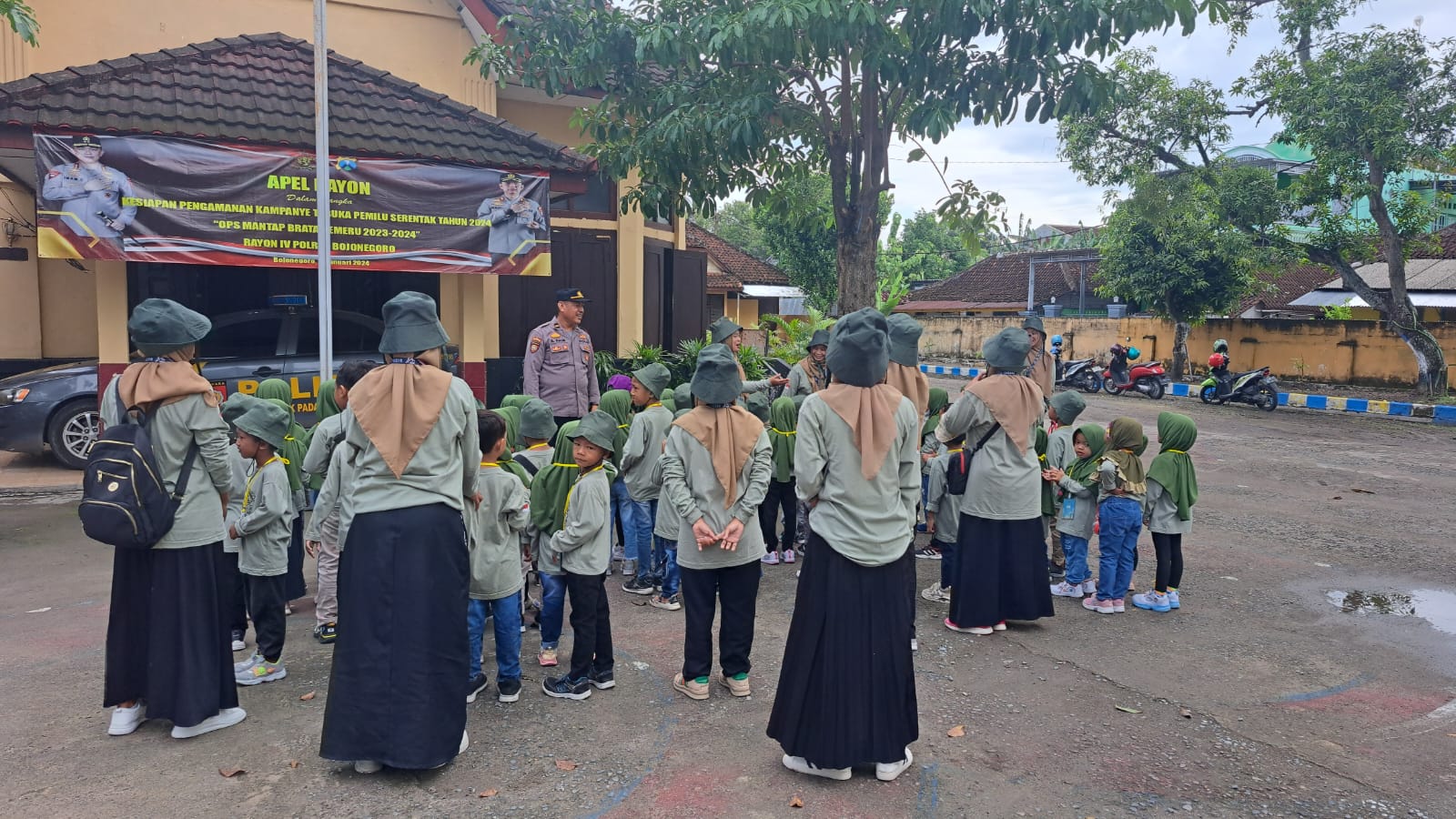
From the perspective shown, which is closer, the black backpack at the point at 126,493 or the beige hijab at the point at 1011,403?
the black backpack at the point at 126,493

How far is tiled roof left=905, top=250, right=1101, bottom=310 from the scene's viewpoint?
3378cm

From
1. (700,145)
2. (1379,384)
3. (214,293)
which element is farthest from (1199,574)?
(1379,384)

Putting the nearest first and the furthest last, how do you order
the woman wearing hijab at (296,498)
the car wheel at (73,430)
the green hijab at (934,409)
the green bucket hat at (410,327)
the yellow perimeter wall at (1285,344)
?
the green bucket hat at (410,327)
the woman wearing hijab at (296,498)
the green hijab at (934,409)
the car wheel at (73,430)
the yellow perimeter wall at (1285,344)

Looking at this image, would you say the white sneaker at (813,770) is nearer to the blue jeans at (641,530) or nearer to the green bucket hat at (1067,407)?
the blue jeans at (641,530)

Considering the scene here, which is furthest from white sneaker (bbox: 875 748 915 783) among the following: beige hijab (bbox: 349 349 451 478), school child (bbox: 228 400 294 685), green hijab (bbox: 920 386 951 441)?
green hijab (bbox: 920 386 951 441)

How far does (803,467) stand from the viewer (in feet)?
12.4

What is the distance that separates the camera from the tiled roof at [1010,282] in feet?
111

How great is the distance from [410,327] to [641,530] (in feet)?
9.19

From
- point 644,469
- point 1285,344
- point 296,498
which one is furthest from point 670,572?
point 1285,344

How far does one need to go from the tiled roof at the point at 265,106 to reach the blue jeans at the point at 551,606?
6.51 meters

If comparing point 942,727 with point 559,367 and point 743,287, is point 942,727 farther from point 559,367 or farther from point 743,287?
point 743,287

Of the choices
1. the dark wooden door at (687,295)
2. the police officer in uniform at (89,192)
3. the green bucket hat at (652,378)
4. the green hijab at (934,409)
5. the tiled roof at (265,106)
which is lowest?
the green hijab at (934,409)

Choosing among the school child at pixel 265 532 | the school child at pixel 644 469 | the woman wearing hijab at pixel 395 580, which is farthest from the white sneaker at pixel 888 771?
the school child at pixel 265 532

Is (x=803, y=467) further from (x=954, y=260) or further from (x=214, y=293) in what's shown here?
(x=954, y=260)
